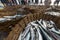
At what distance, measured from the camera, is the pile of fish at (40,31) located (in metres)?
0.60

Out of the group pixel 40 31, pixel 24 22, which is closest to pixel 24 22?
pixel 24 22

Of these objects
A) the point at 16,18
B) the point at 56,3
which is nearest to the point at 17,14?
the point at 16,18

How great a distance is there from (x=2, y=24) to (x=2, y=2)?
15.2 inches

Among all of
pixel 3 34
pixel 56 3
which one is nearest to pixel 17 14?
pixel 3 34

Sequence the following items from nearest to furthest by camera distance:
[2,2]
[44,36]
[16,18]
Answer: [44,36], [16,18], [2,2]

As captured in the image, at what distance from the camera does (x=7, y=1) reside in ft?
3.30

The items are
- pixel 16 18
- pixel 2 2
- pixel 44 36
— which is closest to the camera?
pixel 44 36

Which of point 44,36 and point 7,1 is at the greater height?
point 7,1

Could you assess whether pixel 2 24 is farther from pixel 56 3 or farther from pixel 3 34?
pixel 56 3

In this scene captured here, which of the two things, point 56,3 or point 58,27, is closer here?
point 58,27

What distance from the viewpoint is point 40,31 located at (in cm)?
63

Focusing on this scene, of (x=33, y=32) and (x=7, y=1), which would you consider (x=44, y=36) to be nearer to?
(x=33, y=32)

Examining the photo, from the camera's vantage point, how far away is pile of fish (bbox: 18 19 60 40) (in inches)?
23.5

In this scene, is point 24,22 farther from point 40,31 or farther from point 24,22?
point 40,31
